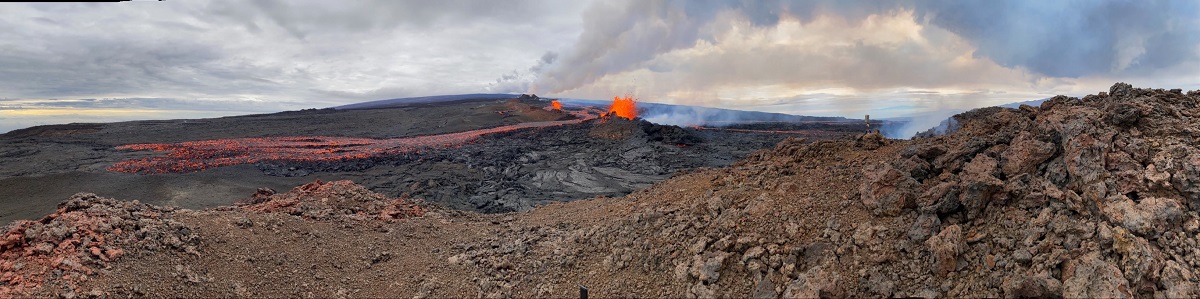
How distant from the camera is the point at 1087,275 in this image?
3527 millimetres

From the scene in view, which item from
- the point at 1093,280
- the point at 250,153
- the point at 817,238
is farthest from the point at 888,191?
the point at 250,153

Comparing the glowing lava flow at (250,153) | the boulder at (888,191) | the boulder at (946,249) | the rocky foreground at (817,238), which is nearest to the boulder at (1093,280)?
the rocky foreground at (817,238)

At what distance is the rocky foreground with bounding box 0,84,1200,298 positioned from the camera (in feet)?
12.6

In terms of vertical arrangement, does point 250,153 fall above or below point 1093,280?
above

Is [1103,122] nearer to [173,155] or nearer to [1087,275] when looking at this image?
[1087,275]

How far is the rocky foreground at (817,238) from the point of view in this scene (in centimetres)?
385

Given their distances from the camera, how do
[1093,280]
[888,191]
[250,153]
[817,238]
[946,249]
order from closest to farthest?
[1093,280]
[946,249]
[817,238]
[888,191]
[250,153]

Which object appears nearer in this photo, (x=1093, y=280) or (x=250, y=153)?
(x=1093, y=280)

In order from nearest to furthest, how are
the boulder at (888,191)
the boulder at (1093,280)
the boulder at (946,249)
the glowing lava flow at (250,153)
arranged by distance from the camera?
the boulder at (1093,280), the boulder at (946,249), the boulder at (888,191), the glowing lava flow at (250,153)

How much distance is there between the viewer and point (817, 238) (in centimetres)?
499

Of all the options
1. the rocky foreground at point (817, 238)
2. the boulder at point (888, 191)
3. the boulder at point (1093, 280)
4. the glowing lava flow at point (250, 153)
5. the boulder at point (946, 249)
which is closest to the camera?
the boulder at point (1093, 280)

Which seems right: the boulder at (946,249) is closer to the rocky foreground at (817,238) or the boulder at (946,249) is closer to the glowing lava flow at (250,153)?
the rocky foreground at (817,238)

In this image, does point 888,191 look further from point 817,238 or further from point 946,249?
point 946,249

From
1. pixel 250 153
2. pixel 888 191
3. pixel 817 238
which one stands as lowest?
pixel 817 238
